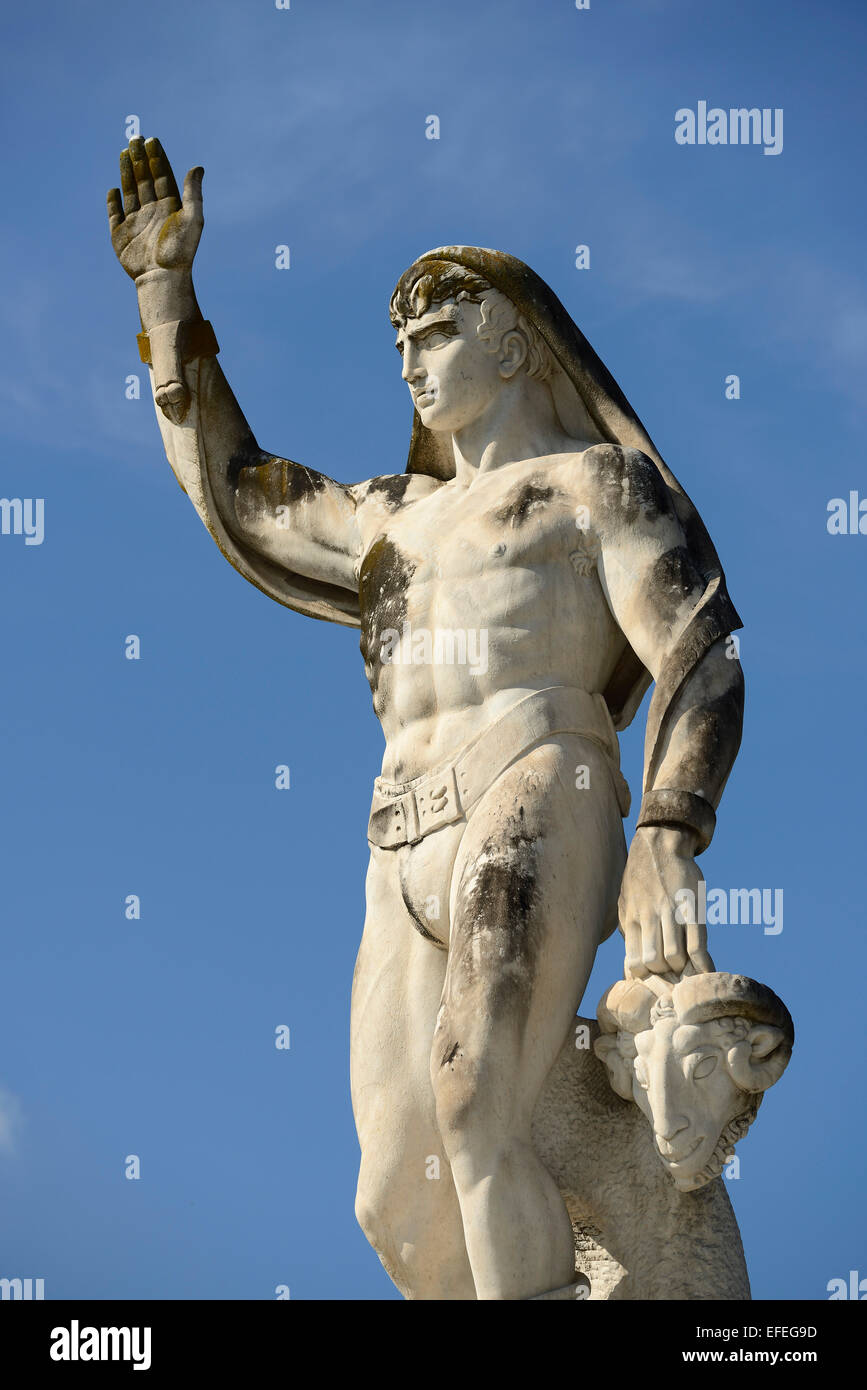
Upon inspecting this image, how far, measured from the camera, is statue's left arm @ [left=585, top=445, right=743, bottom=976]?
9.75 m

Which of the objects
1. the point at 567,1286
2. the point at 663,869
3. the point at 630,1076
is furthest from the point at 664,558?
the point at 567,1286

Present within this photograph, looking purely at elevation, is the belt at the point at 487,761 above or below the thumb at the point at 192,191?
below

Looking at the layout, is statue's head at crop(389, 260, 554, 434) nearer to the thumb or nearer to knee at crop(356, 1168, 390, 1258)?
the thumb

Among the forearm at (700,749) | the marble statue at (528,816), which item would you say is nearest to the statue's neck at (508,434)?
the marble statue at (528,816)

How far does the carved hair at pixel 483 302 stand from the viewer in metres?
11.0

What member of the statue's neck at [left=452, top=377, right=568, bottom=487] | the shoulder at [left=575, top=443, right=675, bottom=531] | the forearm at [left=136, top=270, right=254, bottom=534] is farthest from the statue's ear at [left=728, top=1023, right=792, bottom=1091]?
the forearm at [left=136, top=270, right=254, bottom=534]

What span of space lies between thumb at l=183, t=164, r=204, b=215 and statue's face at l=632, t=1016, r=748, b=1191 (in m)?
4.64

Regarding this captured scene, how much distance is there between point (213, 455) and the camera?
466 inches

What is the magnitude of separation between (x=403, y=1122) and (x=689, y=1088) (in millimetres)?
1280

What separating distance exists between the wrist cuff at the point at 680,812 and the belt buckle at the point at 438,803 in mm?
791

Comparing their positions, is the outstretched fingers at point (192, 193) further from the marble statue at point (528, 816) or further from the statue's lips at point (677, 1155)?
the statue's lips at point (677, 1155)

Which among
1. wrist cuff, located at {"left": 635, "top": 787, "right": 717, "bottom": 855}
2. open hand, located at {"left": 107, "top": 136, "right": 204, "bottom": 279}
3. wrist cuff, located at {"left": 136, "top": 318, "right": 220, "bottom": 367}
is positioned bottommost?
wrist cuff, located at {"left": 635, "top": 787, "right": 717, "bottom": 855}

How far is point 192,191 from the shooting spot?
11867 mm
